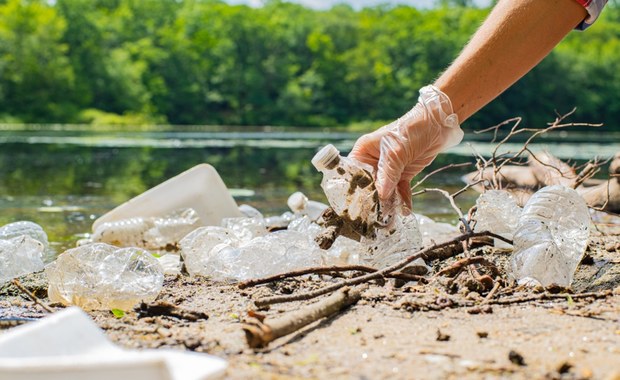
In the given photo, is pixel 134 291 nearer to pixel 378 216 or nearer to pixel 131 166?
pixel 378 216

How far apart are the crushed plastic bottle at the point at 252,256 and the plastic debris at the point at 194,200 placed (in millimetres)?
1665

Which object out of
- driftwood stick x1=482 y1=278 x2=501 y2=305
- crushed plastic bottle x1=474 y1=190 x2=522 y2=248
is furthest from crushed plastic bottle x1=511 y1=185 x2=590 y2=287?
crushed plastic bottle x1=474 y1=190 x2=522 y2=248

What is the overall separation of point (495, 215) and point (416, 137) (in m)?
0.93

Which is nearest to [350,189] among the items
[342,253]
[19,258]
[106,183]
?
[342,253]

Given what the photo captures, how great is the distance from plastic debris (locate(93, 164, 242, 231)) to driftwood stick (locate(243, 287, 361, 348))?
3262mm

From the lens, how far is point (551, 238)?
3.58 meters

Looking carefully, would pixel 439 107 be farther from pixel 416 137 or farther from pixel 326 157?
pixel 326 157

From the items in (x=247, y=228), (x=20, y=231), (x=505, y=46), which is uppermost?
(x=505, y=46)

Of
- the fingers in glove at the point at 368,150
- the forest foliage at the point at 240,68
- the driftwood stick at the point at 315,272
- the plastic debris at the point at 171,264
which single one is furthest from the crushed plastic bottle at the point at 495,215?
the forest foliage at the point at 240,68

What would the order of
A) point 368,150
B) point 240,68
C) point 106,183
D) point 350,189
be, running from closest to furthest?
point 350,189 → point 368,150 → point 106,183 → point 240,68

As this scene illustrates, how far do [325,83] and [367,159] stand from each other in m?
89.2

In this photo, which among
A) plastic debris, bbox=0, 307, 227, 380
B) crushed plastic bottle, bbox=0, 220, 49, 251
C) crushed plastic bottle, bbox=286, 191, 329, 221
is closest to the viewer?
plastic debris, bbox=0, 307, 227, 380

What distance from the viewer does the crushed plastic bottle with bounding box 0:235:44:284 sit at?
4184 mm

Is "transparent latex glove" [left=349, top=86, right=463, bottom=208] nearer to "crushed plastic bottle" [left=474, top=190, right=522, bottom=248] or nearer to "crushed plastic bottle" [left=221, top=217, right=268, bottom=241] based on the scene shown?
"crushed plastic bottle" [left=474, top=190, right=522, bottom=248]
